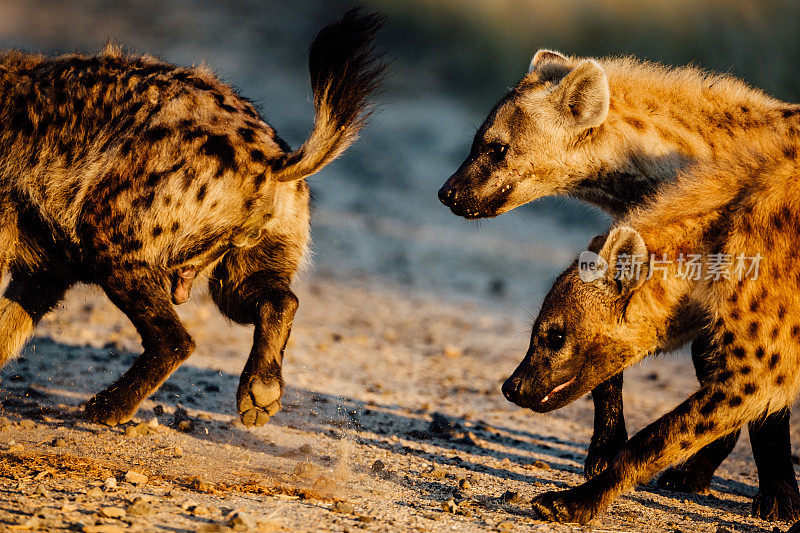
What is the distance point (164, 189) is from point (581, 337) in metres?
1.58

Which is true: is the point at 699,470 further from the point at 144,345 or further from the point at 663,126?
the point at 144,345

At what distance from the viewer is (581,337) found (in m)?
3.25

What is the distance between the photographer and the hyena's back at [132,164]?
326cm

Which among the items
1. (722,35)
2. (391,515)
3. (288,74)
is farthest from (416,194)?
(391,515)

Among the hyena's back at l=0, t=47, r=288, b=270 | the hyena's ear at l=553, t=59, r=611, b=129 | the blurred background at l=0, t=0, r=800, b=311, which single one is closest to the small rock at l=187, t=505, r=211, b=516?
the hyena's back at l=0, t=47, r=288, b=270

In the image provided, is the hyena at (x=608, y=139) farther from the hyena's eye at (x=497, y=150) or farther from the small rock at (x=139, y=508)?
the small rock at (x=139, y=508)

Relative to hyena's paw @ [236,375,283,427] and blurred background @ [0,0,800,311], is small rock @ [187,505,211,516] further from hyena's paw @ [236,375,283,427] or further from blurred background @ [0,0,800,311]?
blurred background @ [0,0,800,311]

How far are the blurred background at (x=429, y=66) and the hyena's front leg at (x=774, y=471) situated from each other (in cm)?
424

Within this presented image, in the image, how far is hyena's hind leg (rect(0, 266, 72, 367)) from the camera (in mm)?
3662

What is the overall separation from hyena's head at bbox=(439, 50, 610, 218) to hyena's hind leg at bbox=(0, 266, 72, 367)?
69.5 inches

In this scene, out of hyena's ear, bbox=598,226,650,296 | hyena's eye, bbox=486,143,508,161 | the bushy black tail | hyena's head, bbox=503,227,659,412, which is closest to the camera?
hyena's ear, bbox=598,226,650,296

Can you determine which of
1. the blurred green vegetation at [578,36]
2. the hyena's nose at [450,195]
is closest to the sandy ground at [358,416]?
the hyena's nose at [450,195]

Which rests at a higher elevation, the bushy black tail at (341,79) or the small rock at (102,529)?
the bushy black tail at (341,79)

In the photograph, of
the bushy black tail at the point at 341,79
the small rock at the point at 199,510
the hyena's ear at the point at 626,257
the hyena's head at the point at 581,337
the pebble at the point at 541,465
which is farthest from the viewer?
the pebble at the point at 541,465
